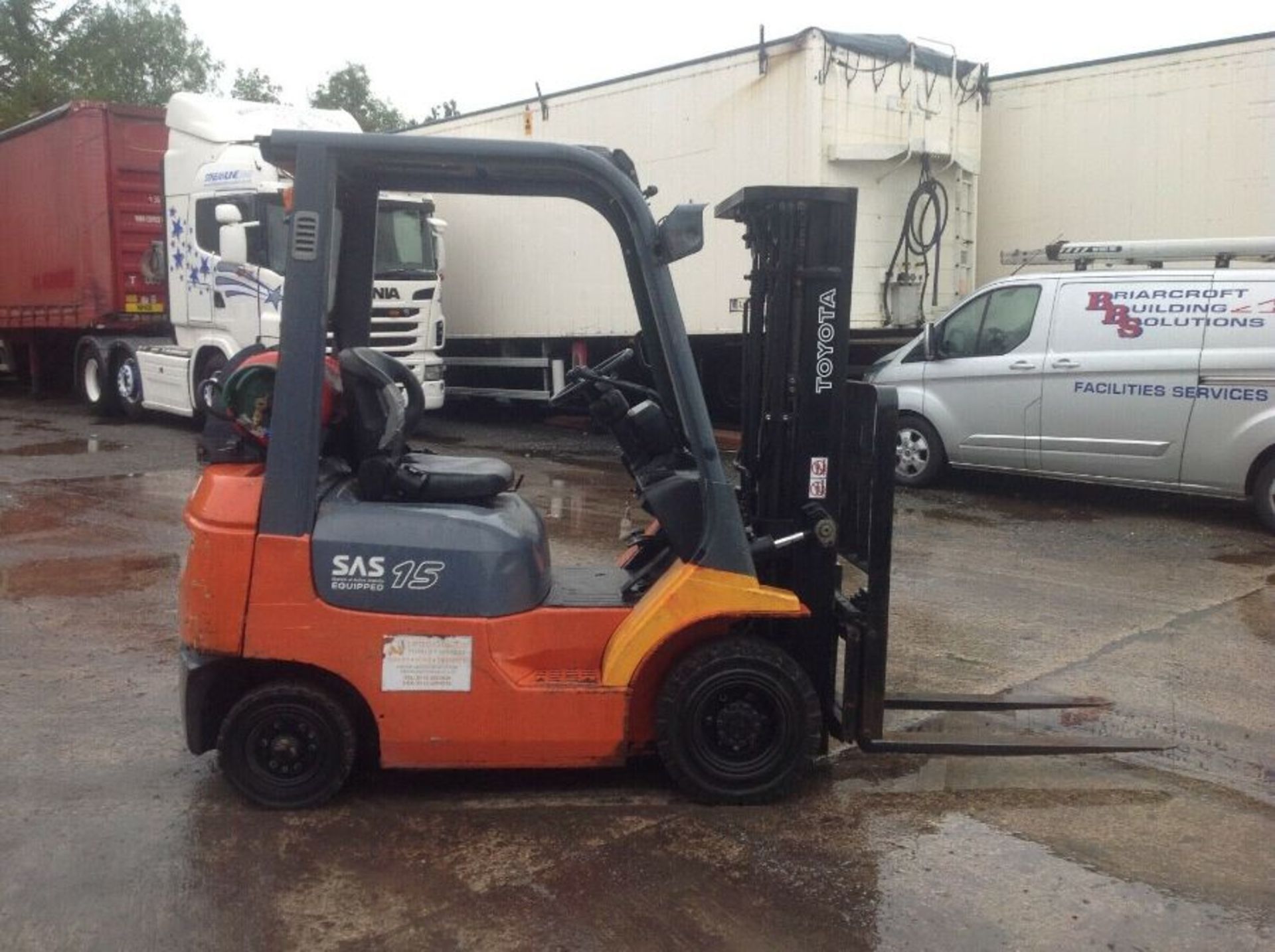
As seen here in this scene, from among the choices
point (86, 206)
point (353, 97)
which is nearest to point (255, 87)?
point (353, 97)

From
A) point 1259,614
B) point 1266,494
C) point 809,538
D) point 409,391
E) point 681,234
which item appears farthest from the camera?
point 1266,494

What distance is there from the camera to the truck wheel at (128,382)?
1614cm

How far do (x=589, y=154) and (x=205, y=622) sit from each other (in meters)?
1.97

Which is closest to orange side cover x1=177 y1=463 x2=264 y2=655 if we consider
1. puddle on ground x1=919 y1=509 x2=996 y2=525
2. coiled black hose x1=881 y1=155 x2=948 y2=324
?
puddle on ground x1=919 y1=509 x2=996 y2=525

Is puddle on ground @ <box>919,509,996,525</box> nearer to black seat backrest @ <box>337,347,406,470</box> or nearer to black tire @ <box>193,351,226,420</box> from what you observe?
black seat backrest @ <box>337,347,406,470</box>

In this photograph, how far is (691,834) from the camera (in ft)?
13.1

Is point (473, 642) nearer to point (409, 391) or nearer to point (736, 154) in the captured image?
point (409, 391)

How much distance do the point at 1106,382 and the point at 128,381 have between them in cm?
1242

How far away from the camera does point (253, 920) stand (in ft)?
11.4

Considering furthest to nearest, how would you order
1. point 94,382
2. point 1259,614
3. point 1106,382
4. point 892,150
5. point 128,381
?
1. point 94,382
2. point 128,381
3. point 892,150
4. point 1106,382
5. point 1259,614

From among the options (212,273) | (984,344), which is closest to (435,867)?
(984,344)

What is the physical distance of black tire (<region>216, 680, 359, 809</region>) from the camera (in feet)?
13.4

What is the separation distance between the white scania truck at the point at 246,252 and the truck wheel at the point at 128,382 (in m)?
1.09

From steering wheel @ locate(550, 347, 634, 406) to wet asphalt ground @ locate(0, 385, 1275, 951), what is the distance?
139 centimetres
